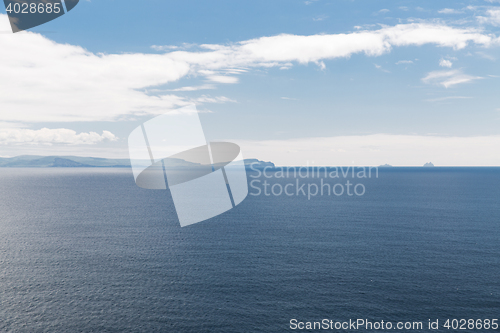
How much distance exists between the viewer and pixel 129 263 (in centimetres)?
8219

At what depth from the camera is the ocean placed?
58.2 m

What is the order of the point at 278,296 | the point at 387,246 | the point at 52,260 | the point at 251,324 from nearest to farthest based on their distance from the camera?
the point at 251,324 → the point at 278,296 → the point at 52,260 → the point at 387,246

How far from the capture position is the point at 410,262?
273 feet

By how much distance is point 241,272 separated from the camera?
76.4 m

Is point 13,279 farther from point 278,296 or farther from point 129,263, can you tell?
point 278,296

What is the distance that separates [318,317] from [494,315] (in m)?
32.1

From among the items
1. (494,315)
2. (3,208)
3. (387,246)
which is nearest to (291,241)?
(387,246)

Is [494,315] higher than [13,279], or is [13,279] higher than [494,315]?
[13,279]

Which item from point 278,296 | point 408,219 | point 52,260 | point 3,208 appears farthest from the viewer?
point 3,208

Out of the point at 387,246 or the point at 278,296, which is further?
the point at 387,246

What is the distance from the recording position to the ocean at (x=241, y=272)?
58.2 meters

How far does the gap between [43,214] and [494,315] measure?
168139 millimetres

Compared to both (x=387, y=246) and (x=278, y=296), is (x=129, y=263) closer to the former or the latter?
(x=278, y=296)

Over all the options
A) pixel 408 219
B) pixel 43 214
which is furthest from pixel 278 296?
pixel 43 214
